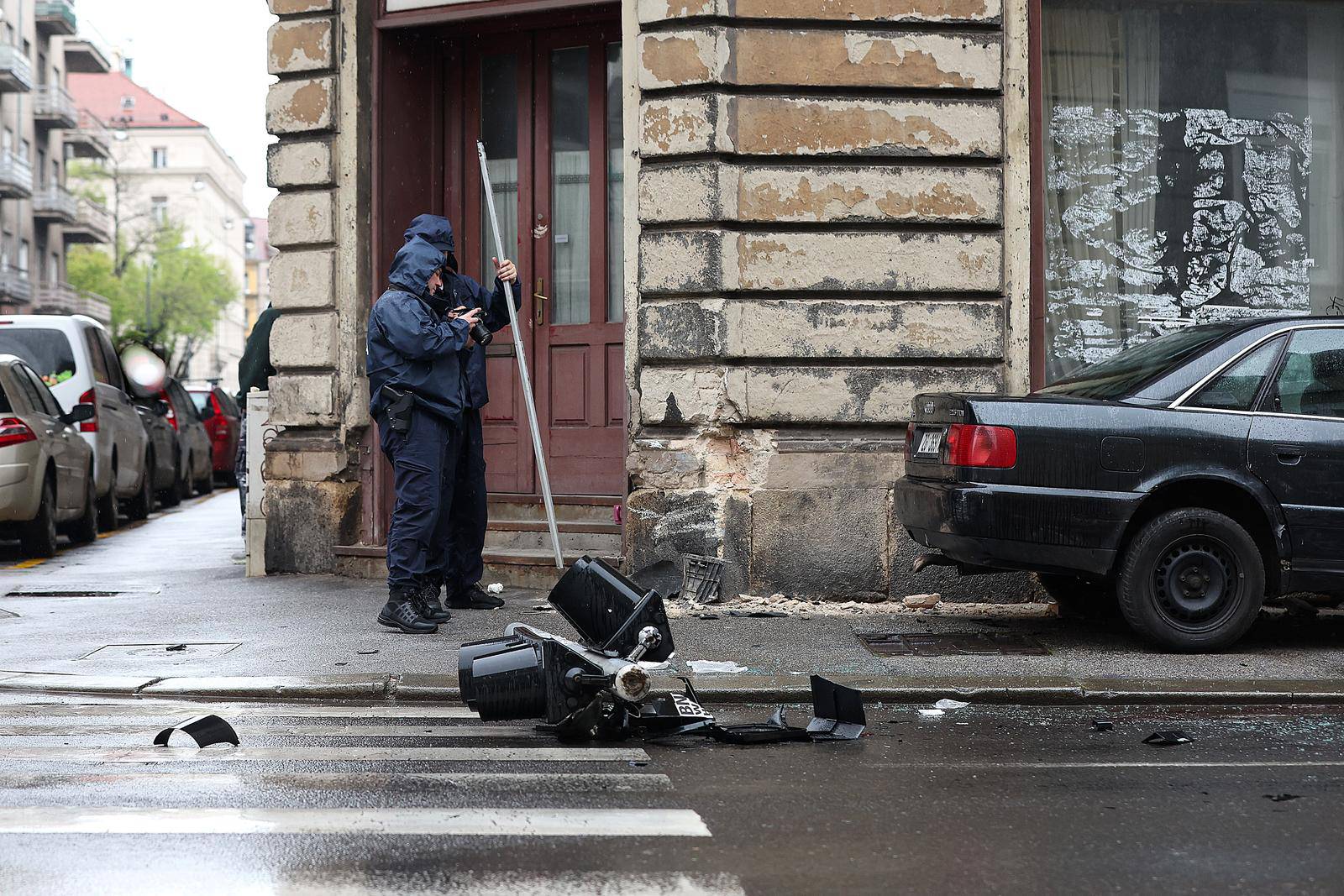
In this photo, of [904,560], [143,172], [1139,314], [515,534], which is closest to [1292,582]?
[904,560]

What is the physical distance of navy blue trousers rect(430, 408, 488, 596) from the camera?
879cm

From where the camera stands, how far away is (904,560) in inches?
359

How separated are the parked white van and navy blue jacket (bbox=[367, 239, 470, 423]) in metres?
6.93

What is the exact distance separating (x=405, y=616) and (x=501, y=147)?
422 centimetres

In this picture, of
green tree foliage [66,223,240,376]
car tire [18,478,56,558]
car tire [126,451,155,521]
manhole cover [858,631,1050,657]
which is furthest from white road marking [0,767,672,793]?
green tree foliage [66,223,240,376]

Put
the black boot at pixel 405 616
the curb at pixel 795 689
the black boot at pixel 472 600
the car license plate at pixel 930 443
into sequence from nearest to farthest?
the curb at pixel 795 689
the car license plate at pixel 930 443
the black boot at pixel 405 616
the black boot at pixel 472 600

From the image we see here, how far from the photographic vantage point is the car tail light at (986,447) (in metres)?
7.28

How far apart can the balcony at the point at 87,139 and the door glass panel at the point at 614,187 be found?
61.5 m

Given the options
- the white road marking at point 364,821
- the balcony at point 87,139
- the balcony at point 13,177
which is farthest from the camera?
the balcony at point 87,139

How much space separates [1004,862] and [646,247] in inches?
235

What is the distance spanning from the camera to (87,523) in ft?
47.1

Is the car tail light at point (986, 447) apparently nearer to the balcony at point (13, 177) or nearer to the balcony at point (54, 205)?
the balcony at point (13, 177)

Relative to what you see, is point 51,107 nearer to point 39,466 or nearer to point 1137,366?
point 39,466

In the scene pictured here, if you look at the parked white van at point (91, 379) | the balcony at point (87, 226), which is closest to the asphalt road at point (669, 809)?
the parked white van at point (91, 379)
